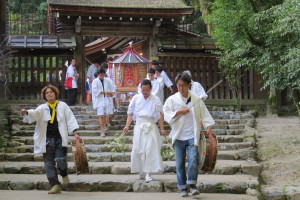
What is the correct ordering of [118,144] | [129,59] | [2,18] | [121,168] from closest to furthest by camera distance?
[121,168] < [118,144] < [2,18] < [129,59]

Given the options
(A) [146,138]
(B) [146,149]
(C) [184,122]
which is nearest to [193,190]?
(C) [184,122]

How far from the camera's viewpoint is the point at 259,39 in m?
13.1

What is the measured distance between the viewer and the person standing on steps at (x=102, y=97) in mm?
12156

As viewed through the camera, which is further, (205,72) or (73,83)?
(205,72)

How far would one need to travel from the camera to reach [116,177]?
27.6 feet

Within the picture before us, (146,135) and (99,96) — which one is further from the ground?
(99,96)

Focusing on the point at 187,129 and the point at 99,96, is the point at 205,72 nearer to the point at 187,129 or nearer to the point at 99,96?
the point at 99,96

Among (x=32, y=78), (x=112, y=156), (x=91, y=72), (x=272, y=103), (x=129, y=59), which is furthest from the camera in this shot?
(x=32, y=78)

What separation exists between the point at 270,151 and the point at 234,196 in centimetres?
365

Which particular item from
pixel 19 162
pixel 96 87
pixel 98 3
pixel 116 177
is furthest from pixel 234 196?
pixel 98 3

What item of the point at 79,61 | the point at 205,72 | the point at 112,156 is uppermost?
the point at 79,61

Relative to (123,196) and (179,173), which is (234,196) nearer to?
(179,173)

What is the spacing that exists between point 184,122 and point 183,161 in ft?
1.96

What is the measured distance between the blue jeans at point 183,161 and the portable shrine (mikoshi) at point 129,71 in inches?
310
